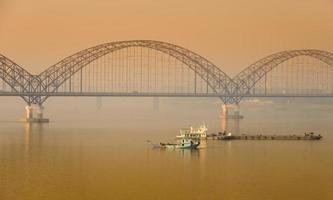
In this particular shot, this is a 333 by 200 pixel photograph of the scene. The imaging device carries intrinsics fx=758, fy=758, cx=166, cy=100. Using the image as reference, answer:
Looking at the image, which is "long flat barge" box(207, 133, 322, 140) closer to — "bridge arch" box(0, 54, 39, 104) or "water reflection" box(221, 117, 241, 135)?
"water reflection" box(221, 117, 241, 135)

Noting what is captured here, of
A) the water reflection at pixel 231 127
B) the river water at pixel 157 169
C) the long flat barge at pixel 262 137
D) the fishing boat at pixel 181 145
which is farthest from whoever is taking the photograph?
the water reflection at pixel 231 127

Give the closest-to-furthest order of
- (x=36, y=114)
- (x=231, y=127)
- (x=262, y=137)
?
1. (x=262, y=137)
2. (x=231, y=127)
3. (x=36, y=114)

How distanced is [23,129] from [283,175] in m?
39.5

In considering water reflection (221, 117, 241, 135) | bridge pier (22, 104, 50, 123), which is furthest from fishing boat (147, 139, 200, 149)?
bridge pier (22, 104, 50, 123)

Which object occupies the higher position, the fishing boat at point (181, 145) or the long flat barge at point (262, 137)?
the long flat barge at point (262, 137)

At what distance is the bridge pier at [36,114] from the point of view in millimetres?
88137

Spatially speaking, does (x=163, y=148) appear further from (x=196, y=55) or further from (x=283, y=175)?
(x=196, y=55)

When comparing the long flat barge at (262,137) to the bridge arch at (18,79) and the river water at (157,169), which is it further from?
the bridge arch at (18,79)

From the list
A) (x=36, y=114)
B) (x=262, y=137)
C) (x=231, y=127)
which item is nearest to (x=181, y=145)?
(x=262, y=137)

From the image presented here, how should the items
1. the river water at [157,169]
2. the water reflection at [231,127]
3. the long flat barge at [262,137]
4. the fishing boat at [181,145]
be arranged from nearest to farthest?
1. the river water at [157,169]
2. the fishing boat at [181,145]
3. the long flat barge at [262,137]
4. the water reflection at [231,127]

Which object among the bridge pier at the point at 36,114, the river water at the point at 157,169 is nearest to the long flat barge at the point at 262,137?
the river water at the point at 157,169

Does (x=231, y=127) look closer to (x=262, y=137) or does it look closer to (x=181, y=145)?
(x=262, y=137)

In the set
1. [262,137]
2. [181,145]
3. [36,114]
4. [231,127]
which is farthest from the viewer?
[36,114]

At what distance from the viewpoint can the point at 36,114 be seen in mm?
91688
